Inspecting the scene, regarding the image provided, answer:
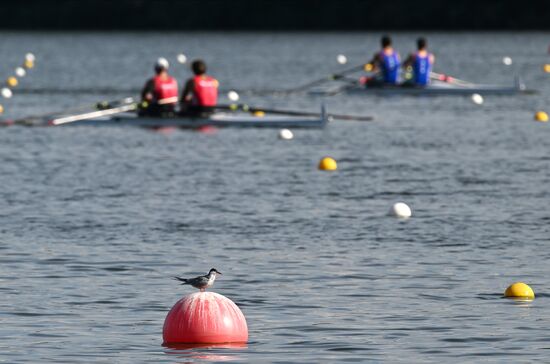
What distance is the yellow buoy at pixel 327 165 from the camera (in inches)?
1191

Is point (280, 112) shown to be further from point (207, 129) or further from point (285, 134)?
point (285, 134)

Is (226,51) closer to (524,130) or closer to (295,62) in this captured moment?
(295,62)

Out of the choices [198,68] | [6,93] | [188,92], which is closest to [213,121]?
[188,92]

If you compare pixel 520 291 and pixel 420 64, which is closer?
pixel 520 291

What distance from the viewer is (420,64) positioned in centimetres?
5019

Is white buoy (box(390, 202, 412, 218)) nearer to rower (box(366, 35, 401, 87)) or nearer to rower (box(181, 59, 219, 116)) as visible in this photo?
rower (box(181, 59, 219, 116))

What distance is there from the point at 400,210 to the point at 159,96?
15353 millimetres

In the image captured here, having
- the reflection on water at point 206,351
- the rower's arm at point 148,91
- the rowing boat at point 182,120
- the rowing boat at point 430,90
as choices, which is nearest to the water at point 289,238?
the reflection on water at point 206,351

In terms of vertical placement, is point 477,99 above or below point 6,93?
below

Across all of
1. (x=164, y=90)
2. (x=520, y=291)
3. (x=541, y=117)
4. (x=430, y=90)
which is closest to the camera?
(x=520, y=291)

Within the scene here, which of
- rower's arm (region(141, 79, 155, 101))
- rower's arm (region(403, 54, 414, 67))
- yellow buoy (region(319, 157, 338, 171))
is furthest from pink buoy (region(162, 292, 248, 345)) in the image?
rower's arm (region(403, 54, 414, 67))
